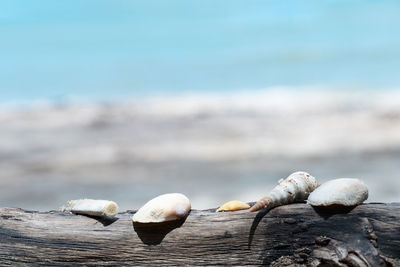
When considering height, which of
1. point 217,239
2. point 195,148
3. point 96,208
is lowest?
point 217,239

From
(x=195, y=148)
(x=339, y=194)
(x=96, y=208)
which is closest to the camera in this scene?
(x=339, y=194)

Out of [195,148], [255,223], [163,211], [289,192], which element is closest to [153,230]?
[163,211]

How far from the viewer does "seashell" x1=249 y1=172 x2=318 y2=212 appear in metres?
1.60

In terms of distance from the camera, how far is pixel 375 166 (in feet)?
25.4

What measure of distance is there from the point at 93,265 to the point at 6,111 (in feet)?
41.3

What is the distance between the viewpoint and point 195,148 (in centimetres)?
945

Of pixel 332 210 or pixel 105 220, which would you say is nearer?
pixel 332 210

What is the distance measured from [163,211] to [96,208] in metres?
0.24

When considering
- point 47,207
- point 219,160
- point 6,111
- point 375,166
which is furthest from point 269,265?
point 6,111

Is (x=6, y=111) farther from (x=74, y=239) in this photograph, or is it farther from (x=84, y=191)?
(x=74, y=239)

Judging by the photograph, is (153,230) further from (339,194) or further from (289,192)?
(339,194)

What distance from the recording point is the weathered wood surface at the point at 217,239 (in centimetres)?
153

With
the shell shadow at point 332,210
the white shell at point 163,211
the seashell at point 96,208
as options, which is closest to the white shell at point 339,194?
the shell shadow at point 332,210

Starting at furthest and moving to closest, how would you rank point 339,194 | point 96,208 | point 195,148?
1. point 195,148
2. point 96,208
3. point 339,194
